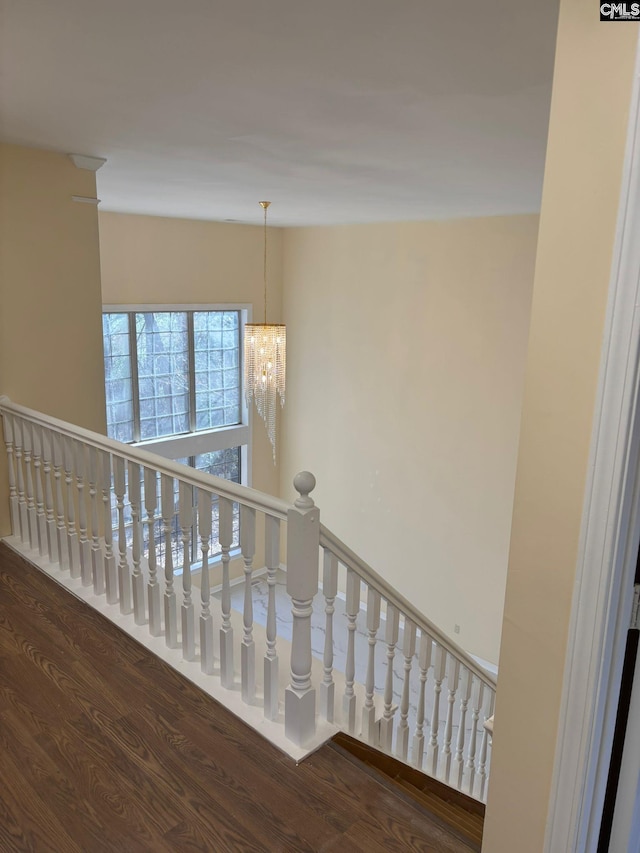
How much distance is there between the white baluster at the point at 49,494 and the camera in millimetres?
3211

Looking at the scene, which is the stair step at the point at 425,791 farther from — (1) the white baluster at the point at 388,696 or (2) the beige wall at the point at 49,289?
(2) the beige wall at the point at 49,289

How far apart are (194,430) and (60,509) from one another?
442 centimetres

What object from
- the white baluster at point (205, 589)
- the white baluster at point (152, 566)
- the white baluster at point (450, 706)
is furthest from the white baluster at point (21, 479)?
the white baluster at point (450, 706)

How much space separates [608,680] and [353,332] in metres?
6.11

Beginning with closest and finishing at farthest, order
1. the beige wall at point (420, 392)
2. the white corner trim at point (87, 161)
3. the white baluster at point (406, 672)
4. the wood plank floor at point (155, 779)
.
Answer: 1. the wood plank floor at point (155, 779)
2. the white baluster at point (406, 672)
3. the white corner trim at point (87, 161)
4. the beige wall at point (420, 392)

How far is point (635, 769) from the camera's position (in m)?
1.33

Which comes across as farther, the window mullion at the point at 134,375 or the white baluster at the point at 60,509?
the window mullion at the point at 134,375

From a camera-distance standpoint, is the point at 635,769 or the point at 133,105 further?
the point at 133,105

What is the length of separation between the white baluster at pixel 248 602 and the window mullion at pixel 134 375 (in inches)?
202

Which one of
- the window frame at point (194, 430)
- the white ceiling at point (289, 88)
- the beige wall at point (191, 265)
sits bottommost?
the window frame at point (194, 430)

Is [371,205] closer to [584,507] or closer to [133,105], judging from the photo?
[133,105]

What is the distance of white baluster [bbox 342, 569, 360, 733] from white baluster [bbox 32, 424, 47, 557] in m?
1.89

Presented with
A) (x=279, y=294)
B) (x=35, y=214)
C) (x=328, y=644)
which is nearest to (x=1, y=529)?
(x=35, y=214)

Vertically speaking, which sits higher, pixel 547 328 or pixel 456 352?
pixel 547 328
